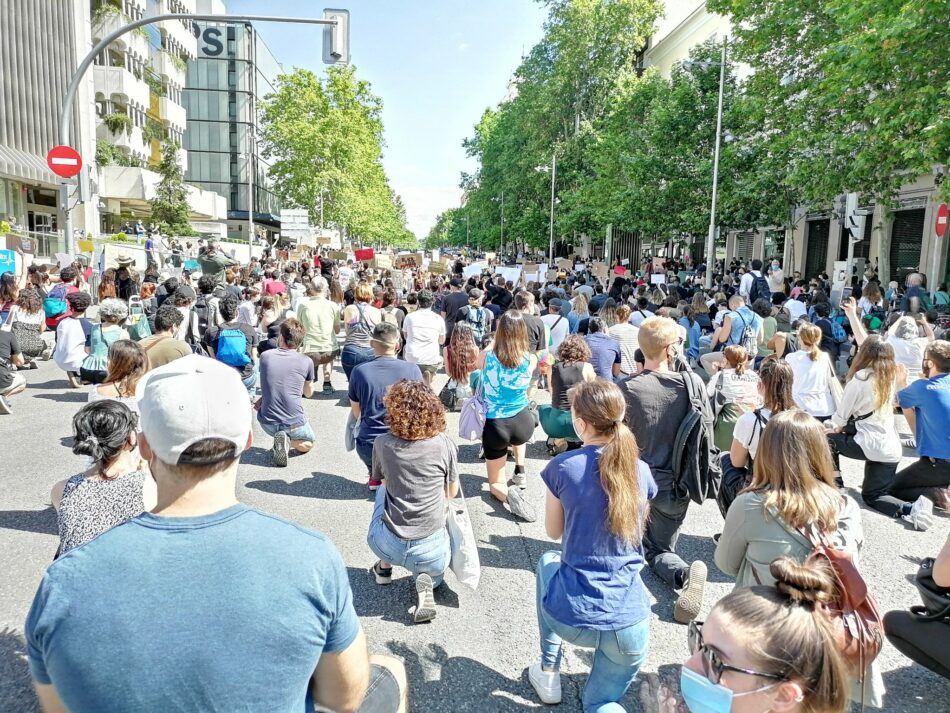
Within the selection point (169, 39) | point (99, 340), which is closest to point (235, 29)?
point (169, 39)

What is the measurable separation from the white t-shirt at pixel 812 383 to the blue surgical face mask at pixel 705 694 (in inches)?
222

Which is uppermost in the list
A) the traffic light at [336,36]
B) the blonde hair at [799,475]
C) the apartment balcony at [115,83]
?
the apartment balcony at [115,83]

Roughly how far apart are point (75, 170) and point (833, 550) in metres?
16.3

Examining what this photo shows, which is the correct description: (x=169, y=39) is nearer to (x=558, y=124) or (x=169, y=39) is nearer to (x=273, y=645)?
(x=558, y=124)

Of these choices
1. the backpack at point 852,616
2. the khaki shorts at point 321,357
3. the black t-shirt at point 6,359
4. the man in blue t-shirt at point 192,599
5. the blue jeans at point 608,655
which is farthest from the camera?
the khaki shorts at point 321,357

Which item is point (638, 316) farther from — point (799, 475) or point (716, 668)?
point (716, 668)

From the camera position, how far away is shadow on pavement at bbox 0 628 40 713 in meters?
→ 3.41

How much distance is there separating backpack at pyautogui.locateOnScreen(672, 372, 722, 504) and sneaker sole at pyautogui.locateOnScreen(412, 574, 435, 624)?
1668mm

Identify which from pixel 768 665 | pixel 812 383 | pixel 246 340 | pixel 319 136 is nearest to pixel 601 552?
pixel 768 665

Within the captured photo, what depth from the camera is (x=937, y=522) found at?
6.05 m

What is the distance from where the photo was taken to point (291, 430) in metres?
7.62

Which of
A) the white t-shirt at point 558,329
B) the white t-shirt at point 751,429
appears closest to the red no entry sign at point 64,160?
the white t-shirt at point 558,329

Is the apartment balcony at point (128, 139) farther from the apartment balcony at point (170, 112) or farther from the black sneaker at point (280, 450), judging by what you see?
the black sneaker at point (280, 450)

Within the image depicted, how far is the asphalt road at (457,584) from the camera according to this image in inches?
144
